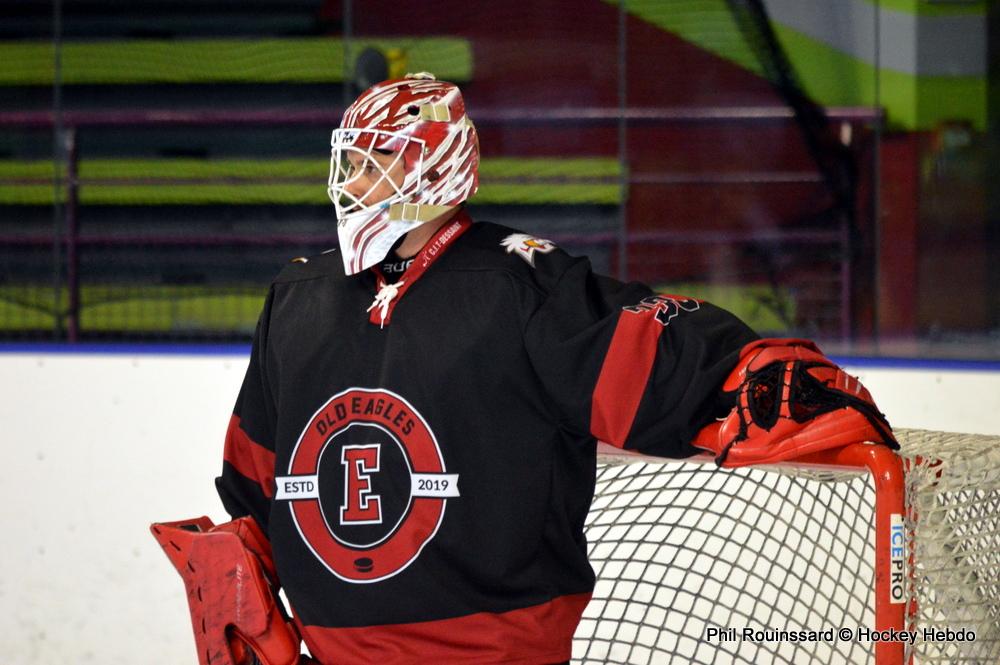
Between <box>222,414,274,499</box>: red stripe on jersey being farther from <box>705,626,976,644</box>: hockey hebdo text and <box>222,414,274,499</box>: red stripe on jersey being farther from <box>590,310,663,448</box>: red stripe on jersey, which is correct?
<box>705,626,976,644</box>: hockey hebdo text

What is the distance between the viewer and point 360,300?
1505 millimetres

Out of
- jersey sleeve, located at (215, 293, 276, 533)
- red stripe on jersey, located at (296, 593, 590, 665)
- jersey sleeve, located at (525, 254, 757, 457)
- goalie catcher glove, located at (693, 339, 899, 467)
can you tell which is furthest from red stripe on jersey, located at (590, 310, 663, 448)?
jersey sleeve, located at (215, 293, 276, 533)

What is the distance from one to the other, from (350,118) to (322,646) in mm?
599

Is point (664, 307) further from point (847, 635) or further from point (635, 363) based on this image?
point (847, 635)

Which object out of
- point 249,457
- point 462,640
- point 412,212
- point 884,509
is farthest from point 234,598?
point 884,509

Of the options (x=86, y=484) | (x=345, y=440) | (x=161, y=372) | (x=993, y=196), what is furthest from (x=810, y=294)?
(x=345, y=440)

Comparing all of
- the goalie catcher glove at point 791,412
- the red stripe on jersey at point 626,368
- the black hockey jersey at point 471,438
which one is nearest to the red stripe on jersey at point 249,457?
the black hockey jersey at point 471,438

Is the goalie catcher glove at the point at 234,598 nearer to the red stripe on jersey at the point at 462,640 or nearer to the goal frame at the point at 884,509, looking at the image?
the red stripe on jersey at the point at 462,640

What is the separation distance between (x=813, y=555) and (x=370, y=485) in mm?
768

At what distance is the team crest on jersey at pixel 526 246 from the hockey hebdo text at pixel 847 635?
1.74 feet

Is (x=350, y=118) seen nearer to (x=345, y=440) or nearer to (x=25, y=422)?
(x=345, y=440)

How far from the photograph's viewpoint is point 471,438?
1.43 meters

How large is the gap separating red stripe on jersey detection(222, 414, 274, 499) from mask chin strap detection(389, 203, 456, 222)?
Answer: 356 mm

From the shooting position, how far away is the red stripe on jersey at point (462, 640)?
1.41 meters
